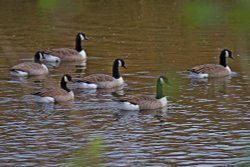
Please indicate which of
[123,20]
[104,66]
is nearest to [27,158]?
[104,66]

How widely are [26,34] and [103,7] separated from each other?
8.29 metres

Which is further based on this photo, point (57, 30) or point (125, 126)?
point (57, 30)

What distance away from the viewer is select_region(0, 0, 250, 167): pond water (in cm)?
1159

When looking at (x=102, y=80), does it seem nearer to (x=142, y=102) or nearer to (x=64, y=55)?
(x=142, y=102)

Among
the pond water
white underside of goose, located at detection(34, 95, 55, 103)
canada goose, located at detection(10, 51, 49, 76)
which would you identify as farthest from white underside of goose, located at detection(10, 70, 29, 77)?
white underside of goose, located at detection(34, 95, 55, 103)

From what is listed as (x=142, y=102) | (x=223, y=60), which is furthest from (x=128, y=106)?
(x=223, y=60)

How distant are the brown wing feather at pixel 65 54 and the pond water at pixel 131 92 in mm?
261

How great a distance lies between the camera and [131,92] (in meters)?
17.3

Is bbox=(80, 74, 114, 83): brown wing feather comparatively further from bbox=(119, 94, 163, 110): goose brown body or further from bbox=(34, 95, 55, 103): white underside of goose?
bbox=(119, 94, 163, 110): goose brown body

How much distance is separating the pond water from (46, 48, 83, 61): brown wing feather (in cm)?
26

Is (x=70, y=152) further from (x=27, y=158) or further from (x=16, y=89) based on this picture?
(x=16, y=89)

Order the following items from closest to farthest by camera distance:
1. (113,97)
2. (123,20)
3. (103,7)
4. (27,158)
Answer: (27,158) < (113,97) < (123,20) < (103,7)

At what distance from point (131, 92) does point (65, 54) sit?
5319 mm

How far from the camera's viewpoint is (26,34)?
85.0ft
